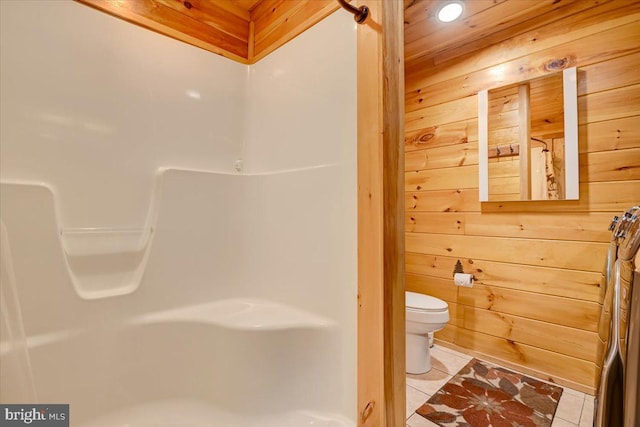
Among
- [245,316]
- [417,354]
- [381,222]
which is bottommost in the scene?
[417,354]

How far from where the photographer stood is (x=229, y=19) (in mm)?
1724

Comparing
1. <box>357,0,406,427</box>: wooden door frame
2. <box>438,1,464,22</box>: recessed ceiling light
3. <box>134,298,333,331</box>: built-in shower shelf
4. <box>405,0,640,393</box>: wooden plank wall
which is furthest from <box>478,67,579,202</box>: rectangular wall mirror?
<box>134,298,333,331</box>: built-in shower shelf

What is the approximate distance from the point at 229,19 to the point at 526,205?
225cm

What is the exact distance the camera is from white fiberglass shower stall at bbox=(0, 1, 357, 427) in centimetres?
112

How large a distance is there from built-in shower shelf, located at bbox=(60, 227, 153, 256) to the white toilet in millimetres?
1609

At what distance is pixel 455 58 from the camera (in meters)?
2.19

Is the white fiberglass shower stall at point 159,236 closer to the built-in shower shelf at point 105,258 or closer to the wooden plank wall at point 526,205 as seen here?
the built-in shower shelf at point 105,258

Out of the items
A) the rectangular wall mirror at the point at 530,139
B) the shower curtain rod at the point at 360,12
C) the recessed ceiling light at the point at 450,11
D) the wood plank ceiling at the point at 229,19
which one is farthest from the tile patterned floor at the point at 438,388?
the recessed ceiling light at the point at 450,11

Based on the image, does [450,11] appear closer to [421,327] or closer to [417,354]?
[421,327]

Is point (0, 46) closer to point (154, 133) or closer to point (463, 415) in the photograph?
point (154, 133)

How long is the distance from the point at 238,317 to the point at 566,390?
6.46 ft

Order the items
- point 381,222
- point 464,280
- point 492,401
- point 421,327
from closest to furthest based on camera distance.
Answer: point 381,222 < point 492,401 < point 421,327 < point 464,280

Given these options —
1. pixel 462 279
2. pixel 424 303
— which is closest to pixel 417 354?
pixel 424 303

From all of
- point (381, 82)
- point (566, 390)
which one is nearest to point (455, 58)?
point (381, 82)
